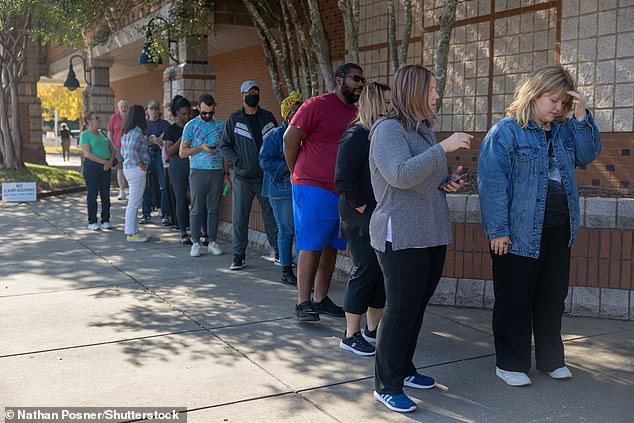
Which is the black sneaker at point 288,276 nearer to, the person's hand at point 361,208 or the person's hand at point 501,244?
the person's hand at point 361,208

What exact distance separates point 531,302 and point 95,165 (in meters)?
7.57

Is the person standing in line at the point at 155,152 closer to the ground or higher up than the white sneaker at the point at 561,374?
higher up

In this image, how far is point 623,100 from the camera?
7.77 metres

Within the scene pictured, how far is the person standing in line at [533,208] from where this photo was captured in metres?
4.16


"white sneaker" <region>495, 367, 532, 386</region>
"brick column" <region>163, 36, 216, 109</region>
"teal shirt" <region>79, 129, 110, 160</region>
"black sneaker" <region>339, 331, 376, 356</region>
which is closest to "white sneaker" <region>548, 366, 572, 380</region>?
"white sneaker" <region>495, 367, 532, 386</region>

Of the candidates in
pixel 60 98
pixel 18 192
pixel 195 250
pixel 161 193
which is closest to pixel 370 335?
pixel 195 250

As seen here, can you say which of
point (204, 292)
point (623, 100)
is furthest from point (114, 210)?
point (623, 100)

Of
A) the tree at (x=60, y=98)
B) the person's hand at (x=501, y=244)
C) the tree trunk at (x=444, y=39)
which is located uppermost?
the tree at (x=60, y=98)

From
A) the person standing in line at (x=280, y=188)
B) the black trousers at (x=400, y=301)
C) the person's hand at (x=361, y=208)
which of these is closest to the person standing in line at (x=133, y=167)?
the person standing in line at (x=280, y=188)

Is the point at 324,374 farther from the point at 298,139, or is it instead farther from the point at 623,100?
the point at 623,100

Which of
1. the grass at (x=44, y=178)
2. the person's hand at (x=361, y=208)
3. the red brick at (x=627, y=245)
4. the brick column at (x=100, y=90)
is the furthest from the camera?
the brick column at (x=100, y=90)

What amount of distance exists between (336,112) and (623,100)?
400 cm

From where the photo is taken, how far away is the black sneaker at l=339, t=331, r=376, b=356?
480 centimetres

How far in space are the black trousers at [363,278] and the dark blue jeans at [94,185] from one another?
6481 mm
